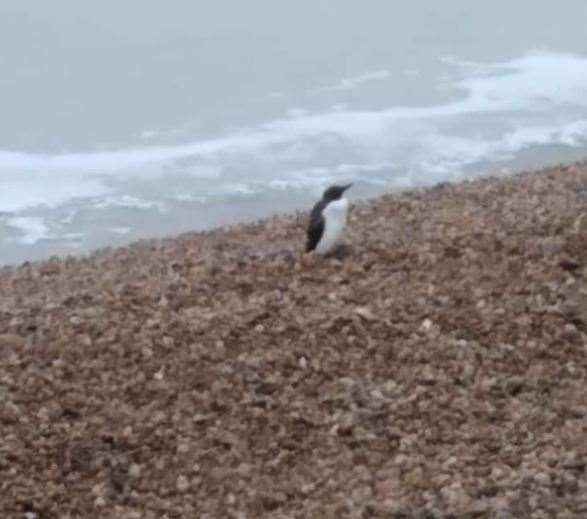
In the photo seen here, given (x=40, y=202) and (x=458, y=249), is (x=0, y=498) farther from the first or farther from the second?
(x=40, y=202)

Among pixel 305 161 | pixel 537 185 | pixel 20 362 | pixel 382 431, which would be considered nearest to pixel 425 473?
pixel 382 431

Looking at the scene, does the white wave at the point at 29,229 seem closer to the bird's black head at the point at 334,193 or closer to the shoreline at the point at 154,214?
the shoreline at the point at 154,214

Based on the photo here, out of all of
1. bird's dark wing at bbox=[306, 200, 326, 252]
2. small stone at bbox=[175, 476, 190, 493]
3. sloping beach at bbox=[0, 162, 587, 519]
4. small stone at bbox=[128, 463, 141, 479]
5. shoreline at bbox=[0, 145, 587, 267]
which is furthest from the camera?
shoreline at bbox=[0, 145, 587, 267]

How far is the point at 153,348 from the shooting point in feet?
24.9

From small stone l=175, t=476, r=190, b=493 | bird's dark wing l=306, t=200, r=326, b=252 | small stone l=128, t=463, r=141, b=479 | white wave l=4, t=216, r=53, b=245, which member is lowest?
small stone l=175, t=476, r=190, b=493

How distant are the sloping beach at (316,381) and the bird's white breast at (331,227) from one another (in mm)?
97

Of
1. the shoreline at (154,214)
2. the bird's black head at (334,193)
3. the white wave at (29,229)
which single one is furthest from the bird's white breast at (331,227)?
the white wave at (29,229)

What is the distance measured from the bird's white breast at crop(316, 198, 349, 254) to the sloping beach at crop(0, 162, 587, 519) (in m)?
0.10

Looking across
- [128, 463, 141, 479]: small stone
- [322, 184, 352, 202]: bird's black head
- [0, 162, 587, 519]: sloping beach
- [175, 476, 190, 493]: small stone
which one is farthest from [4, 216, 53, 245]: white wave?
[175, 476, 190, 493]: small stone

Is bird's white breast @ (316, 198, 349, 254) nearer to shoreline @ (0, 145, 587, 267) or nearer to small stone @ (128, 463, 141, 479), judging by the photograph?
small stone @ (128, 463, 141, 479)

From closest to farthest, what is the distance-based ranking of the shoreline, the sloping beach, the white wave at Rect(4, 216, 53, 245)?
the sloping beach
the shoreline
the white wave at Rect(4, 216, 53, 245)

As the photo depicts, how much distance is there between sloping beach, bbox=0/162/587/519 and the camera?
6.28 meters

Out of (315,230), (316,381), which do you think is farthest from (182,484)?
(315,230)

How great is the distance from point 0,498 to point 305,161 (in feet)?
61.4
